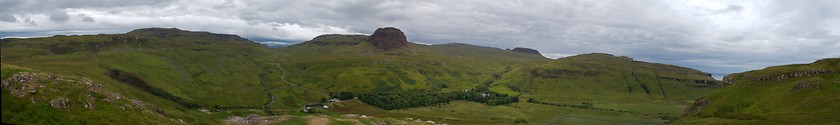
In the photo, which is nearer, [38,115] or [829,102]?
[38,115]

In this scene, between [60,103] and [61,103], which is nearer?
[60,103]

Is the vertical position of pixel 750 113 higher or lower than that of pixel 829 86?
lower

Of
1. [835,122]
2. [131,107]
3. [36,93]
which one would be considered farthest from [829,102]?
[36,93]

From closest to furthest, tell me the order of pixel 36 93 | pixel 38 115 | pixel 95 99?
pixel 38 115, pixel 36 93, pixel 95 99

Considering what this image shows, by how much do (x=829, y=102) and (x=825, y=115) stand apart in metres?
20.3

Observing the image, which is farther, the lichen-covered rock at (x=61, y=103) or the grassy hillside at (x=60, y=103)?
the lichen-covered rock at (x=61, y=103)

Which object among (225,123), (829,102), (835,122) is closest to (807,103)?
(829,102)

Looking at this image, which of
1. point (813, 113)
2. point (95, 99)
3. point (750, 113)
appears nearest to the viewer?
point (95, 99)

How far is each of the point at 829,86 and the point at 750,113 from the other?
111ft

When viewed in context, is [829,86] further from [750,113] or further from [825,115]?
[825,115]

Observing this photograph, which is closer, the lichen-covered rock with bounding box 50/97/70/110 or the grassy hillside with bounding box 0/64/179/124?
the grassy hillside with bounding box 0/64/179/124

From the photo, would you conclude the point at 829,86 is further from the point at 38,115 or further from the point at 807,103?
the point at 38,115

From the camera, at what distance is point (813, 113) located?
169875 millimetres

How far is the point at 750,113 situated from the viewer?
641 ft
